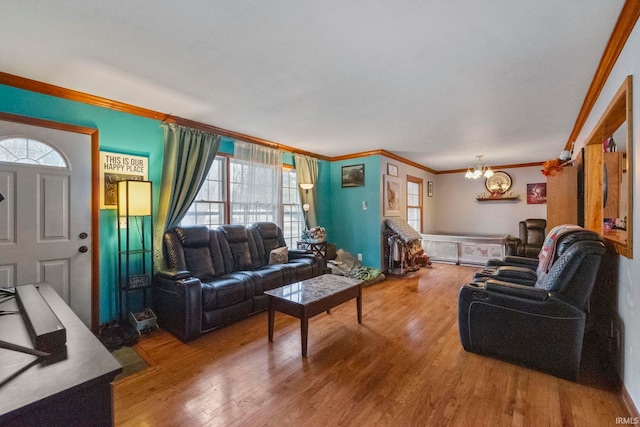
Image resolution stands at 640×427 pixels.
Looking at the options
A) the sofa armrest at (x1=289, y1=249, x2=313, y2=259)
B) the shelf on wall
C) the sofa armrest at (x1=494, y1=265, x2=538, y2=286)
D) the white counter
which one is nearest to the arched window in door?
the sofa armrest at (x1=289, y1=249, x2=313, y2=259)

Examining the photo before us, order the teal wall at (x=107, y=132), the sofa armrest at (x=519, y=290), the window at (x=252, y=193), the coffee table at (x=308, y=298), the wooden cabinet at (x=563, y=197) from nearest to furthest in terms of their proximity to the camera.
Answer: the sofa armrest at (x=519, y=290) → the coffee table at (x=308, y=298) → the teal wall at (x=107, y=132) → the wooden cabinet at (x=563, y=197) → the window at (x=252, y=193)

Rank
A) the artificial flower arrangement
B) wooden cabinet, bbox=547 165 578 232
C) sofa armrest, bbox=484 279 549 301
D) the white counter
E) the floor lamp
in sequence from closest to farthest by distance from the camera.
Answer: sofa armrest, bbox=484 279 549 301 → wooden cabinet, bbox=547 165 578 232 → the artificial flower arrangement → the floor lamp → the white counter

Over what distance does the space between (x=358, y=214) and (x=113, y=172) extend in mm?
3934

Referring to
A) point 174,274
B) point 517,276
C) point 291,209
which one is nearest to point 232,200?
point 291,209

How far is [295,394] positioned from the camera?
1.93 metres

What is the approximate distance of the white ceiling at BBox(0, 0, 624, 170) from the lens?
1.64 metres

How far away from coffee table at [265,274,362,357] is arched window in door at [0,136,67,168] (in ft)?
7.77

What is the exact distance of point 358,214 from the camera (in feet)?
18.2

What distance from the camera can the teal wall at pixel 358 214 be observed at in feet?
17.4

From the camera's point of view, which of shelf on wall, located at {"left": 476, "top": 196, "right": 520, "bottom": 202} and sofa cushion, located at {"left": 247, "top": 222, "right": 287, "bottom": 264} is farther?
shelf on wall, located at {"left": 476, "top": 196, "right": 520, "bottom": 202}

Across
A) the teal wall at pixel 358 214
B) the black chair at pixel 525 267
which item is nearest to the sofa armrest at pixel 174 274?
the black chair at pixel 525 267

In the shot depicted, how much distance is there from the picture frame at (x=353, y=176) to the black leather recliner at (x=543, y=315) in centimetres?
330

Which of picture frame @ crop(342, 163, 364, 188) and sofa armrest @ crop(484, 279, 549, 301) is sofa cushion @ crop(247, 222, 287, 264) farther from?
sofa armrest @ crop(484, 279, 549, 301)

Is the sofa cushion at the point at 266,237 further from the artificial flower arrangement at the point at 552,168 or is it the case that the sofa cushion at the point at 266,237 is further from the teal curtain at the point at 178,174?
the artificial flower arrangement at the point at 552,168
